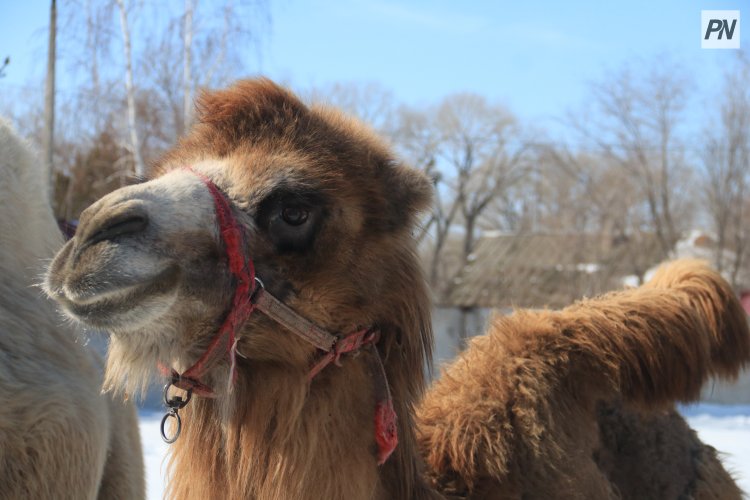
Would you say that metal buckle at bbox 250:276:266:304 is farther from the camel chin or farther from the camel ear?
the camel ear

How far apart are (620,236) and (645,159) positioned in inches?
138

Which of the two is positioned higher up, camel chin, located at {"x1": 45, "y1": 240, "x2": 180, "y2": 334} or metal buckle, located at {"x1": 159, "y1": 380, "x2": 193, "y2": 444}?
camel chin, located at {"x1": 45, "y1": 240, "x2": 180, "y2": 334}

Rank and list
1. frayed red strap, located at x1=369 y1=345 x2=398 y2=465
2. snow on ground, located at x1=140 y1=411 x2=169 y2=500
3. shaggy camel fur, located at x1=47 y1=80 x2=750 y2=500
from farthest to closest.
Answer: snow on ground, located at x1=140 y1=411 x2=169 y2=500 < frayed red strap, located at x1=369 y1=345 x2=398 y2=465 < shaggy camel fur, located at x1=47 y1=80 x2=750 y2=500

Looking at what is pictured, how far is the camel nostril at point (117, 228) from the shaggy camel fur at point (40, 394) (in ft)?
1.98

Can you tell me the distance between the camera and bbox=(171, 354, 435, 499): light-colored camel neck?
232cm

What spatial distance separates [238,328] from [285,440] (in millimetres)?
360

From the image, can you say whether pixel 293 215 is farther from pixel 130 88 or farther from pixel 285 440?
pixel 130 88

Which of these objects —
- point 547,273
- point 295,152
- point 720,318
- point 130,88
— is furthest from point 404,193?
point 547,273

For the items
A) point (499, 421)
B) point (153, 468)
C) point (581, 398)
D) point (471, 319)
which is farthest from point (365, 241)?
point (471, 319)

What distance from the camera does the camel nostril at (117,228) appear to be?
1.96 metres

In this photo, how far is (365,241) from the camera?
96.3 inches

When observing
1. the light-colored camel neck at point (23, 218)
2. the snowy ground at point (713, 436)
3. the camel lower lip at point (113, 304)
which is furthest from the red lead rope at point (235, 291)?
the snowy ground at point (713, 436)

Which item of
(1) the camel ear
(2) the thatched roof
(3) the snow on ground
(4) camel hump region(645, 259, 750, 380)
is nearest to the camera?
(1) the camel ear

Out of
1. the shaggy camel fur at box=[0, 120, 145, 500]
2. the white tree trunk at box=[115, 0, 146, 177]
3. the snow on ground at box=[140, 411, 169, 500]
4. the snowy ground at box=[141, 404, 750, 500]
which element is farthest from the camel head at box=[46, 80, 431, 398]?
the white tree trunk at box=[115, 0, 146, 177]
